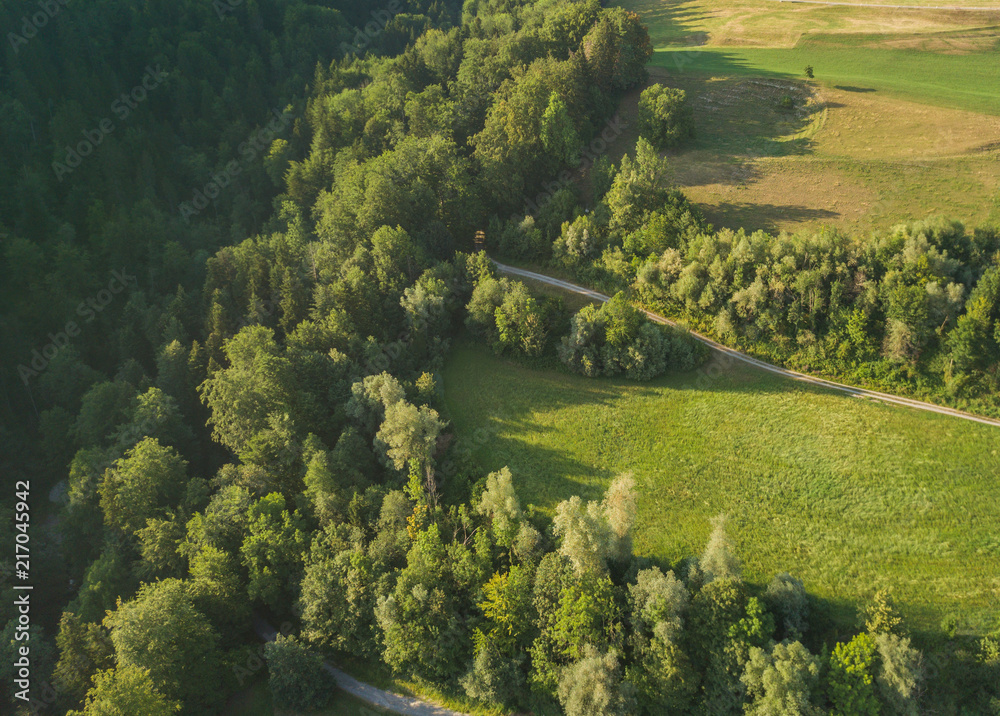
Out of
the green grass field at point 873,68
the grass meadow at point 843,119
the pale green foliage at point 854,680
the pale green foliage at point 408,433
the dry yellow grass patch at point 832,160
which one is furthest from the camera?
the green grass field at point 873,68

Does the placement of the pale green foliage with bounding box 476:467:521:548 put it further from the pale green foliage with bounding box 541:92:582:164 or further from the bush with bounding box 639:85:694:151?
the bush with bounding box 639:85:694:151

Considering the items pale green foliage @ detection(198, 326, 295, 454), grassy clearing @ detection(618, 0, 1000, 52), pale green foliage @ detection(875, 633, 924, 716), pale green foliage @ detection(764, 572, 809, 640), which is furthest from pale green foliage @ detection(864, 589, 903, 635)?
grassy clearing @ detection(618, 0, 1000, 52)

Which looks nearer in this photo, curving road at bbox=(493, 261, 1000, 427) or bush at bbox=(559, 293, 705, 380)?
curving road at bbox=(493, 261, 1000, 427)

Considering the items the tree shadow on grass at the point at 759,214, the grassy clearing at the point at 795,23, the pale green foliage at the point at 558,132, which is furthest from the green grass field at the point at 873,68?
the pale green foliage at the point at 558,132

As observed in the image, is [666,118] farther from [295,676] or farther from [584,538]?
[295,676]

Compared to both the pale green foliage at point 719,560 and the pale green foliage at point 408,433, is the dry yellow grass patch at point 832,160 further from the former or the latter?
the pale green foliage at point 408,433

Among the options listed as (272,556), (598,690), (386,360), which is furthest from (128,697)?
(386,360)
